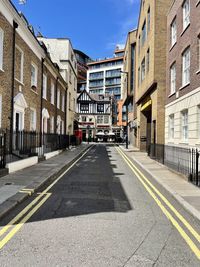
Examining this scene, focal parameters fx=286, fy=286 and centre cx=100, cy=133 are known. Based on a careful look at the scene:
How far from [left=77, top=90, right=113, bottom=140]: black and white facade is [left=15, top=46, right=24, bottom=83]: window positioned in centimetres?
5827

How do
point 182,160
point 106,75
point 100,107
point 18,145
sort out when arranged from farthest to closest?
point 106,75 → point 100,107 → point 18,145 → point 182,160

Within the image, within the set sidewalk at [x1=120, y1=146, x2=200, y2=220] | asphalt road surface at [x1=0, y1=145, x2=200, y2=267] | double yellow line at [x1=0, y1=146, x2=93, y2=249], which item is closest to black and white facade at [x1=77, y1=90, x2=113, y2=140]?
sidewalk at [x1=120, y1=146, x2=200, y2=220]

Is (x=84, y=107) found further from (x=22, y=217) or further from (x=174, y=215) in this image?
(x=22, y=217)

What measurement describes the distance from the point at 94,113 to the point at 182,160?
64345 millimetres

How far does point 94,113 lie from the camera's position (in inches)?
3039

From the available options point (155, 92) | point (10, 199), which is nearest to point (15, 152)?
point (10, 199)

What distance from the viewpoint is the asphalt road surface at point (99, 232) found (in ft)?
13.8

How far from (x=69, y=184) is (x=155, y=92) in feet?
47.8

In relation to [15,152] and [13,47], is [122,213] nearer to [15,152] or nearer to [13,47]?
[15,152]

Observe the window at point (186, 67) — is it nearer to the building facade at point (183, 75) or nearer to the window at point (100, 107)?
the building facade at point (183, 75)

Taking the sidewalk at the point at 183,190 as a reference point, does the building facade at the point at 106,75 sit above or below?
above

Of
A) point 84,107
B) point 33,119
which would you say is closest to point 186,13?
point 33,119

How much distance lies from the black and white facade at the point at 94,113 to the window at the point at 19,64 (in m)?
58.3

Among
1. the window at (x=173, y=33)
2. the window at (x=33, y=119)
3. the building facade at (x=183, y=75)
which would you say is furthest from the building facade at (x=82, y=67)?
the building facade at (x=183, y=75)
